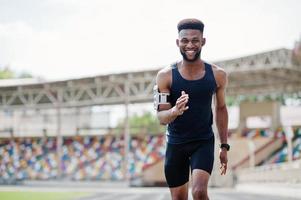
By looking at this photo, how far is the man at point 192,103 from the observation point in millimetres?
5371

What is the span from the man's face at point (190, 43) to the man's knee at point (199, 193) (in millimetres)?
1124

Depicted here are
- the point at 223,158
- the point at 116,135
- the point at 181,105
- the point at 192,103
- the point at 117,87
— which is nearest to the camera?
the point at 181,105

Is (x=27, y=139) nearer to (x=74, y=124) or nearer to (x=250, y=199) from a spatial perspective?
(x=74, y=124)

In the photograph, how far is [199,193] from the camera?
5.29 m

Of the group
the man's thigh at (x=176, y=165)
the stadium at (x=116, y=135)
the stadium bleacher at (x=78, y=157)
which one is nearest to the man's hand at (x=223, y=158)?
the man's thigh at (x=176, y=165)

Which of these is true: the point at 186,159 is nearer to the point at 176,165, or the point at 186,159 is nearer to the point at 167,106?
the point at 176,165

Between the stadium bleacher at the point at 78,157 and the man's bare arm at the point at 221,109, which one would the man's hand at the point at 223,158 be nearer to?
the man's bare arm at the point at 221,109

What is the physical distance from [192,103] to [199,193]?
2.56ft

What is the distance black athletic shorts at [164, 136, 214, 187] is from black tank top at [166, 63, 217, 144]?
0.06 m

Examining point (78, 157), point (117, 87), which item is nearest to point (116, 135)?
point (78, 157)

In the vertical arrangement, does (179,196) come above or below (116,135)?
above

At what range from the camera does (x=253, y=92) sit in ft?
167

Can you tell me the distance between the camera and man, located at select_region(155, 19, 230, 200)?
17.6ft

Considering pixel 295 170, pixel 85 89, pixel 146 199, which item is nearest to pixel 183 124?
pixel 146 199
